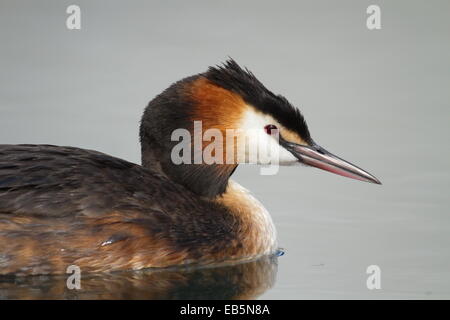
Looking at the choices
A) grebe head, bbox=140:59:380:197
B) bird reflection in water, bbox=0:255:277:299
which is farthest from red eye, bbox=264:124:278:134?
bird reflection in water, bbox=0:255:277:299

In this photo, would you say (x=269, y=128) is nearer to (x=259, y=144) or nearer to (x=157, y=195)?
(x=259, y=144)

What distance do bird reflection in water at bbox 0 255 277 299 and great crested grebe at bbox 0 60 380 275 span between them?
73mm

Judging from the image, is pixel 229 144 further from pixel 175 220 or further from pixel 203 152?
pixel 175 220

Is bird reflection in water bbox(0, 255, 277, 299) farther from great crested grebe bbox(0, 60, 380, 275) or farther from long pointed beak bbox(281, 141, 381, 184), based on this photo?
long pointed beak bbox(281, 141, 381, 184)

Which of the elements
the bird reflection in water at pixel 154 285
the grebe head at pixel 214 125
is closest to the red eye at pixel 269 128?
the grebe head at pixel 214 125

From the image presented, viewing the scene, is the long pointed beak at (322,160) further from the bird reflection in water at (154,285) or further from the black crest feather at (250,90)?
the bird reflection in water at (154,285)

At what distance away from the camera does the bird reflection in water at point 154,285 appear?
836cm

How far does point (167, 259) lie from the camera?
9039 millimetres

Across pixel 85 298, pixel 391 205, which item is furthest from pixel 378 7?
pixel 85 298

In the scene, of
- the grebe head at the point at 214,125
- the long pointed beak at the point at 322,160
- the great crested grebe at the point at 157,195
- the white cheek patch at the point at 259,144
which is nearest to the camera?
the great crested grebe at the point at 157,195

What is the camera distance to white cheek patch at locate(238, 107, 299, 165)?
964 centimetres

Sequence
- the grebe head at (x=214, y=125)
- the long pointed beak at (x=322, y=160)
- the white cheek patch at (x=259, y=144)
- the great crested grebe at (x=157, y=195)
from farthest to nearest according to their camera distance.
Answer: the long pointed beak at (x=322, y=160) < the white cheek patch at (x=259, y=144) < the grebe head at (x=214, y=125) < the great crested grebe at (x=157, y=195)

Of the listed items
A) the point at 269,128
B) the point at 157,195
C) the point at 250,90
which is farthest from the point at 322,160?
the point at 157,195

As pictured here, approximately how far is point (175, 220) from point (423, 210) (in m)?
2.65
